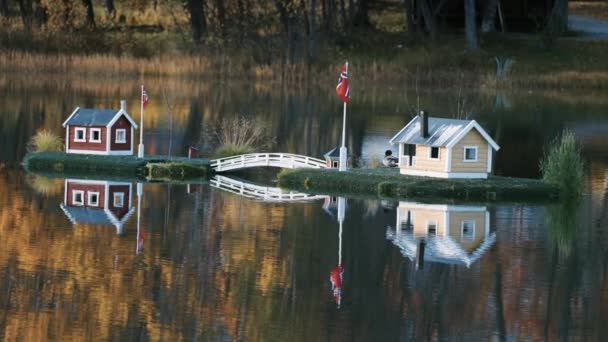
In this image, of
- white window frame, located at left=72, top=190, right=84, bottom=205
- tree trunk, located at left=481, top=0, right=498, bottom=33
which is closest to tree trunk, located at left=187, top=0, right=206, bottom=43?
tree trunk, located at left=481, top=0, right=498, bottom=33

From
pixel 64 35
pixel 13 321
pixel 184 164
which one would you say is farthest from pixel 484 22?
pixel 13 321

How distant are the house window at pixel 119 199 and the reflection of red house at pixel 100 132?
4688mm

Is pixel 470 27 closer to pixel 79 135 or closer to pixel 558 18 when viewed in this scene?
pixel 558 18

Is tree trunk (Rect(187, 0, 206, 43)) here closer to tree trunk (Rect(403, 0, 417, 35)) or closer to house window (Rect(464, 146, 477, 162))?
→ tree trunk (Rect(403, 0, 417, 35))

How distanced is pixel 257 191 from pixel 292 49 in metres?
38.9

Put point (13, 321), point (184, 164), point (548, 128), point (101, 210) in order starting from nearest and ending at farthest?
point (13, 321) < point (101, 210) < point (184, 164) < point (548, 128)

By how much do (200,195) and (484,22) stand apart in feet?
145

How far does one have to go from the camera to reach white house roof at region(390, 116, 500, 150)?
121 ft

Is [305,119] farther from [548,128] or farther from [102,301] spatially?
[102,301]

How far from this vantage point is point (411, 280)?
25922 mm

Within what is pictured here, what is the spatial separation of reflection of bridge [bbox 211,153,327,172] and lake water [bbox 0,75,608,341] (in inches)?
31.6

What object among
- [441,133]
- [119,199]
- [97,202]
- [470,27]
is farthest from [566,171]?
[470,27]

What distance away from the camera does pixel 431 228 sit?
3152cm

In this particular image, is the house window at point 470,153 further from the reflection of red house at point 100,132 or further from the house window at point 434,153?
the reflection of red house at point 100,132
